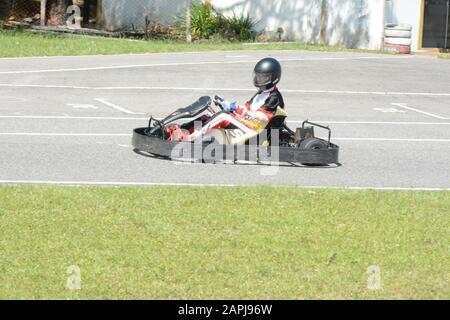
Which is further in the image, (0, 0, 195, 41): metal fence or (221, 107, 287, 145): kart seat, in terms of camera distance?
(0, 0, 195, 41): metal fence

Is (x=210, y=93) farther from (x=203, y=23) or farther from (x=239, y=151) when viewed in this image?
(x=203, y=23)

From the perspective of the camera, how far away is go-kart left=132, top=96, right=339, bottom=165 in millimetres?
12725

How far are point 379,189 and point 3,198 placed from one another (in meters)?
3.93

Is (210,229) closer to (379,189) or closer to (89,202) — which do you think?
(89,202)

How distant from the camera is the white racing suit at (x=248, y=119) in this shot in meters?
12.7

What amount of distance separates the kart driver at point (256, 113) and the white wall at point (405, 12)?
17637 mm

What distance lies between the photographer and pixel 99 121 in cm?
1631

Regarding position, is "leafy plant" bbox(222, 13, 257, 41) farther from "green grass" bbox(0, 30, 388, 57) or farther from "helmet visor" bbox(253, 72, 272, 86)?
"helmet visor" bbox(253, 72, 272, 86)

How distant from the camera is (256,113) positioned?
12742mm

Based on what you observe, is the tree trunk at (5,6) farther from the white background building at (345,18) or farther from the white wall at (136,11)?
the white background building at (345,18)

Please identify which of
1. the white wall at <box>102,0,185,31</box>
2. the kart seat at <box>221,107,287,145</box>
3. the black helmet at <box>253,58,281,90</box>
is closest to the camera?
the black helmet at <box>253,58,281,90</box>

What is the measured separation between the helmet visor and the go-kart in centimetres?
37

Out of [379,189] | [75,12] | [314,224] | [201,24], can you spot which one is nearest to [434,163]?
[379,189]

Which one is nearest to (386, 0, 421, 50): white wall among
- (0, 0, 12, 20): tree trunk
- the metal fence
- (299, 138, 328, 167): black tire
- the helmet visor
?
the metal fence
